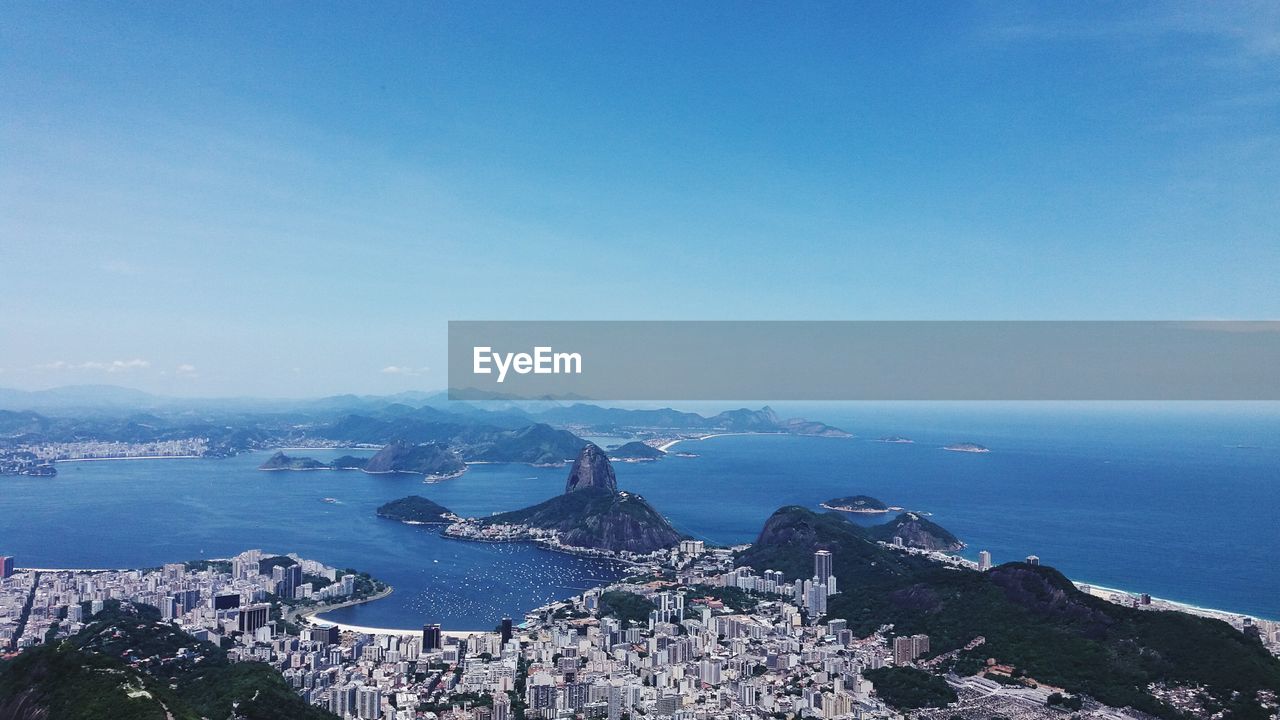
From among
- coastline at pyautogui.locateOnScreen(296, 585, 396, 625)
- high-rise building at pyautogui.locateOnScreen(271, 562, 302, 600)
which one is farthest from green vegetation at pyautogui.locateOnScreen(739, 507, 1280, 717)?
high-rise building at pyautogui.locateOnScreen(271, 562, 302, 600)

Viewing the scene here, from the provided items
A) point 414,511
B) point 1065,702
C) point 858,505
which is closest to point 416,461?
point 414,511

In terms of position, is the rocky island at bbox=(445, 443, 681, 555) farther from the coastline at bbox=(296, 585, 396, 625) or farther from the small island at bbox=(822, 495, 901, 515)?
the small island at bbox=(822, 495, 901, 515)

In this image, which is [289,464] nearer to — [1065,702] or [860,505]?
[860,505]

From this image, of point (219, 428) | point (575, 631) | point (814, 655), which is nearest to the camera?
point (814, 655)

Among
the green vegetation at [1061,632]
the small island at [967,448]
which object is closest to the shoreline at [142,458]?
the green vegetation at [1061,632]

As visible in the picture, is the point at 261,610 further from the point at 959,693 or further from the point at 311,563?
the point at 959,693

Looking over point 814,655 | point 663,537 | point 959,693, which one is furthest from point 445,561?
point 959,693
